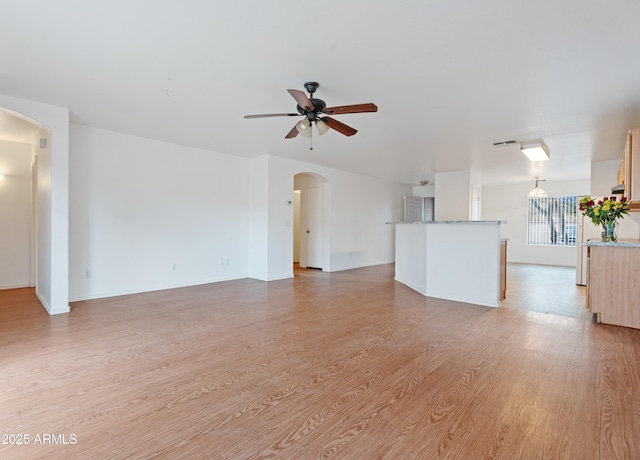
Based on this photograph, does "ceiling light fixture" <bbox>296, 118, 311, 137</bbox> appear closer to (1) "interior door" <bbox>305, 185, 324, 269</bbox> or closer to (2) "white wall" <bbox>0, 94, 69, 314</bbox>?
(2) "white wall" <bbox>0, 94, 69, 314</bbox>

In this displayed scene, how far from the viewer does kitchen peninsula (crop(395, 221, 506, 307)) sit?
14.3ft

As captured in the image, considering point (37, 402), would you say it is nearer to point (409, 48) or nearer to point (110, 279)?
point (110, 279)

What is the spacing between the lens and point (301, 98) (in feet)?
8.93

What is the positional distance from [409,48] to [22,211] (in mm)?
6773

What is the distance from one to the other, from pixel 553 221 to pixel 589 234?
3435 mm

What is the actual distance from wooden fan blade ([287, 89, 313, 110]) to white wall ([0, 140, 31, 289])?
5.67 meters

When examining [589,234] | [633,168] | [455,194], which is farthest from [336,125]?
[589,234]

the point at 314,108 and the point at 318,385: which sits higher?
the point at 314,108

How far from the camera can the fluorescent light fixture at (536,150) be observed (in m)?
5.03

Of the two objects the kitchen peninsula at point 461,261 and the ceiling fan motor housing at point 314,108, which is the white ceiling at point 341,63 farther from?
the kitchen peninsula at point 461,261

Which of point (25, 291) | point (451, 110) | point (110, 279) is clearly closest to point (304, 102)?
point (451, 110)

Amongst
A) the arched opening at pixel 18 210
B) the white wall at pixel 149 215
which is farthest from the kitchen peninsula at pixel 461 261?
the arched opening at pixel 18 210

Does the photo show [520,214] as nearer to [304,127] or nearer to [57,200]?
[304,127]

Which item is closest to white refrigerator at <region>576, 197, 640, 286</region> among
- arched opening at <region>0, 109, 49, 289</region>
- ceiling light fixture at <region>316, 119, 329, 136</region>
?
ceiling light fixture at <region>316, 119, 329, 136</region>
